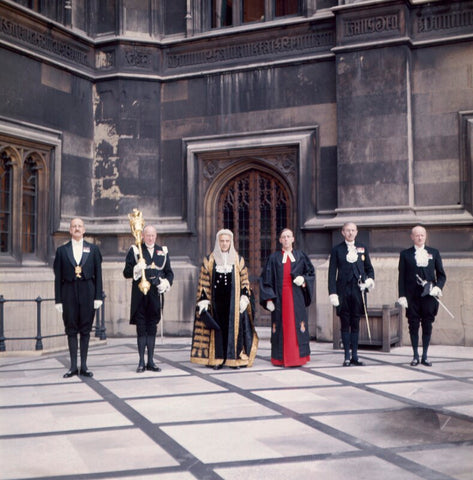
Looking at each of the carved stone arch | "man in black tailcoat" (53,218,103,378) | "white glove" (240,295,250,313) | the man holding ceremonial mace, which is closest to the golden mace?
the man holding ceremonial mace

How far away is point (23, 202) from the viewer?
38.0 feet

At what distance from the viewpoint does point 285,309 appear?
331 inches

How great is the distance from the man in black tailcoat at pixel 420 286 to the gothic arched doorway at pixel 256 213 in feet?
13.2

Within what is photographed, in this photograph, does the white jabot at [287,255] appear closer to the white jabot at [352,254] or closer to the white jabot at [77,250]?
the white jabot at [352,254]

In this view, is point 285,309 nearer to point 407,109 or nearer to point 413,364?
point 413,364

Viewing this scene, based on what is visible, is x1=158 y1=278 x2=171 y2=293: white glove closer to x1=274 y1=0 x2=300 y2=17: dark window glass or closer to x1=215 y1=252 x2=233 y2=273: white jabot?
x1=215 y1=252 x2=233 y2=273: white jabot

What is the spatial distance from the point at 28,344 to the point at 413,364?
6.45 meters

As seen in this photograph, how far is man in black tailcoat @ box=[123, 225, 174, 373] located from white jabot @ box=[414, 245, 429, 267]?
321 centimetres

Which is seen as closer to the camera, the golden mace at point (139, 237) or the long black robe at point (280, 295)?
the golden mace at point (139, 237)

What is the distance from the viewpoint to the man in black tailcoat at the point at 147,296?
25.9 feet

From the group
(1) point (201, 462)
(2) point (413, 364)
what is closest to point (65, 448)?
(1) point (201, 462)

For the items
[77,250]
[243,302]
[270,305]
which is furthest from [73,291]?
[270,305]

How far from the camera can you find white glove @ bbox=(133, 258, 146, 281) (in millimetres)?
7816

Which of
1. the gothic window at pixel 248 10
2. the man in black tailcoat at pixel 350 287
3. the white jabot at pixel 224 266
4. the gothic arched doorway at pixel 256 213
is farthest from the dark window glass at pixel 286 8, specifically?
the white jabot at pixel 224 266
